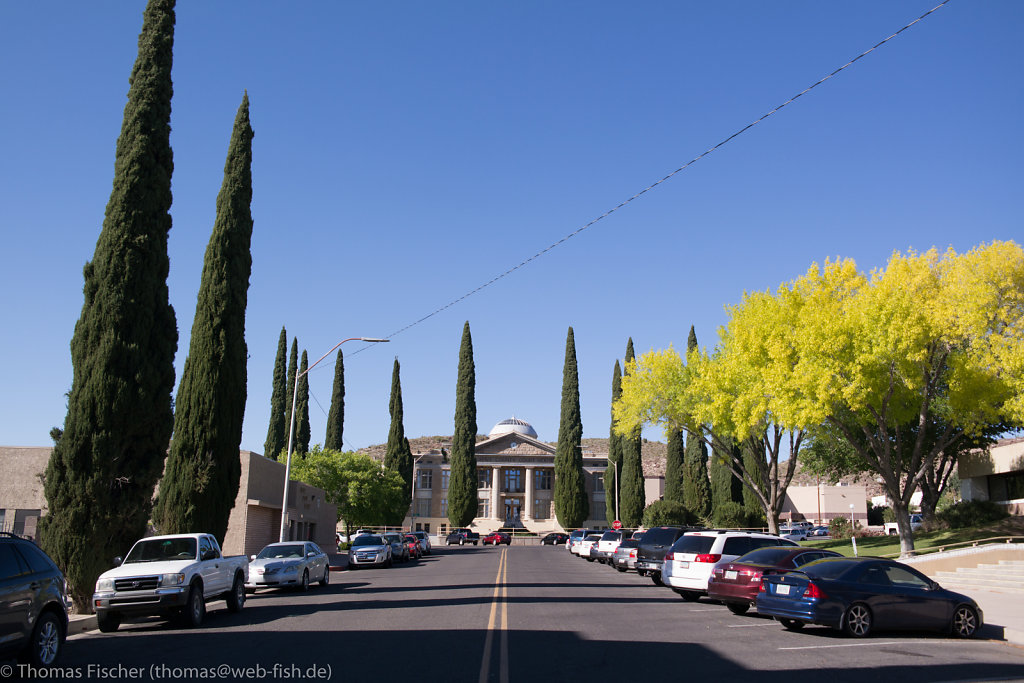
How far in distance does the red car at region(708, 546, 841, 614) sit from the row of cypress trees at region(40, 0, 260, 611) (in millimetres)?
12501

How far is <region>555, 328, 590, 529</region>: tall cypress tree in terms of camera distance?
7788 centimetres

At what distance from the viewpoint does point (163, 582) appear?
14117 millimetres

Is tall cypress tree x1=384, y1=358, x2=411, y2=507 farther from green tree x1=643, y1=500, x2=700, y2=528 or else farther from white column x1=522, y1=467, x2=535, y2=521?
green tree x1=643, y1=500, x2=700, y2=528

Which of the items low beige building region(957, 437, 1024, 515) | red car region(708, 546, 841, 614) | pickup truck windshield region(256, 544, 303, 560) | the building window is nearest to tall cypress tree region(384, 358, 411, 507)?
the building window

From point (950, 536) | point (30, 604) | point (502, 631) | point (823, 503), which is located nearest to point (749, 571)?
point (502, 631)

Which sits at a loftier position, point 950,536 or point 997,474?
point 997,474

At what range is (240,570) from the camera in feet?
56.8

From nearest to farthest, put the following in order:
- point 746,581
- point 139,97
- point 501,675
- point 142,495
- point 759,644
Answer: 1. point 501,675
2. point 759,644
3. point 746,581
4. point 142,495
5. point 139,97

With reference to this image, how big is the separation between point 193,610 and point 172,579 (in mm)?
766

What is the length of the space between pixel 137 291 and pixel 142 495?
14.8 ft

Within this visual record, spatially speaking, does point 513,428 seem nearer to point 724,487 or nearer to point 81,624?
point 724,487

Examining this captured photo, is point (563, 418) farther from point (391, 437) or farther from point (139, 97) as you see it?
point (139, 97)

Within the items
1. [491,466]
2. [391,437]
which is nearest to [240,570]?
[391,437]

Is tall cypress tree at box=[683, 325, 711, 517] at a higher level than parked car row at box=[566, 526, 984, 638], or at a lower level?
higher
